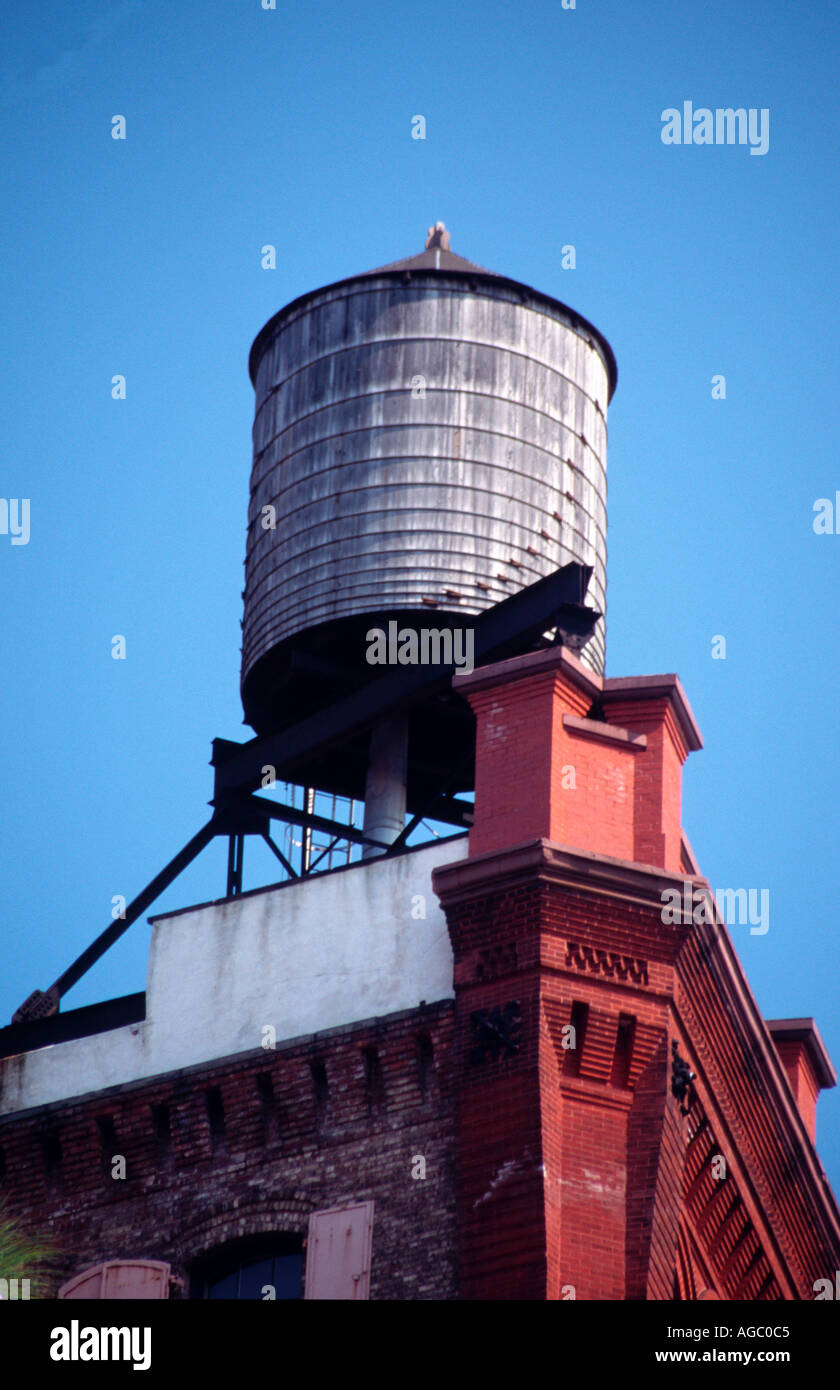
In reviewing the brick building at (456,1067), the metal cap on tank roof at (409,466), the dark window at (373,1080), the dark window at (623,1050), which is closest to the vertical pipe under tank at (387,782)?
Answer: the metal cap on tank roof at (409,466)

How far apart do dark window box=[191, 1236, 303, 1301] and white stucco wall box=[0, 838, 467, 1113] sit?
1.52m

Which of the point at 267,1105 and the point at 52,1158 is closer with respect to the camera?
the point at 267,1105

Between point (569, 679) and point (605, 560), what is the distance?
4.13 metres

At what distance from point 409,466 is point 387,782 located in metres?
2.65

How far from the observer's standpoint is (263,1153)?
1827cm

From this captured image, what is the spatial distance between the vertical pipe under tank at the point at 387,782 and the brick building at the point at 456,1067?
4.80 ft

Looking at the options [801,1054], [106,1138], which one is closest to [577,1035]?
[106,1138]

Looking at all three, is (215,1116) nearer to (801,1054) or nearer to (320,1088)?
(320,1088)

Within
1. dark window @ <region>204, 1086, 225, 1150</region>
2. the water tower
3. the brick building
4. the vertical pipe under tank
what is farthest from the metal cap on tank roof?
dark window @ <region>204, 1086, 225, 1150</region>

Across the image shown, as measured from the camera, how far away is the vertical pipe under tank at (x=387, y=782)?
21.4 m

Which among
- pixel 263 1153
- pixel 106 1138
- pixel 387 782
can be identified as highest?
pixel 387 782

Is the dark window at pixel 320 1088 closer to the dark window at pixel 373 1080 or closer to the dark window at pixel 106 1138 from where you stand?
the dark window at pixel 373 1080

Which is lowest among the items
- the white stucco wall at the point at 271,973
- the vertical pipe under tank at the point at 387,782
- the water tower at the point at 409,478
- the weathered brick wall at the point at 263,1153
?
the weathered brick wall at the point at 263,1153

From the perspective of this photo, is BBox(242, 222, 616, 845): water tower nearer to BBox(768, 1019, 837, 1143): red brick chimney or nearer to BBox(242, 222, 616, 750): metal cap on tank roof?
BBox(242, 222, 616, 750): metal cap on tank roof
